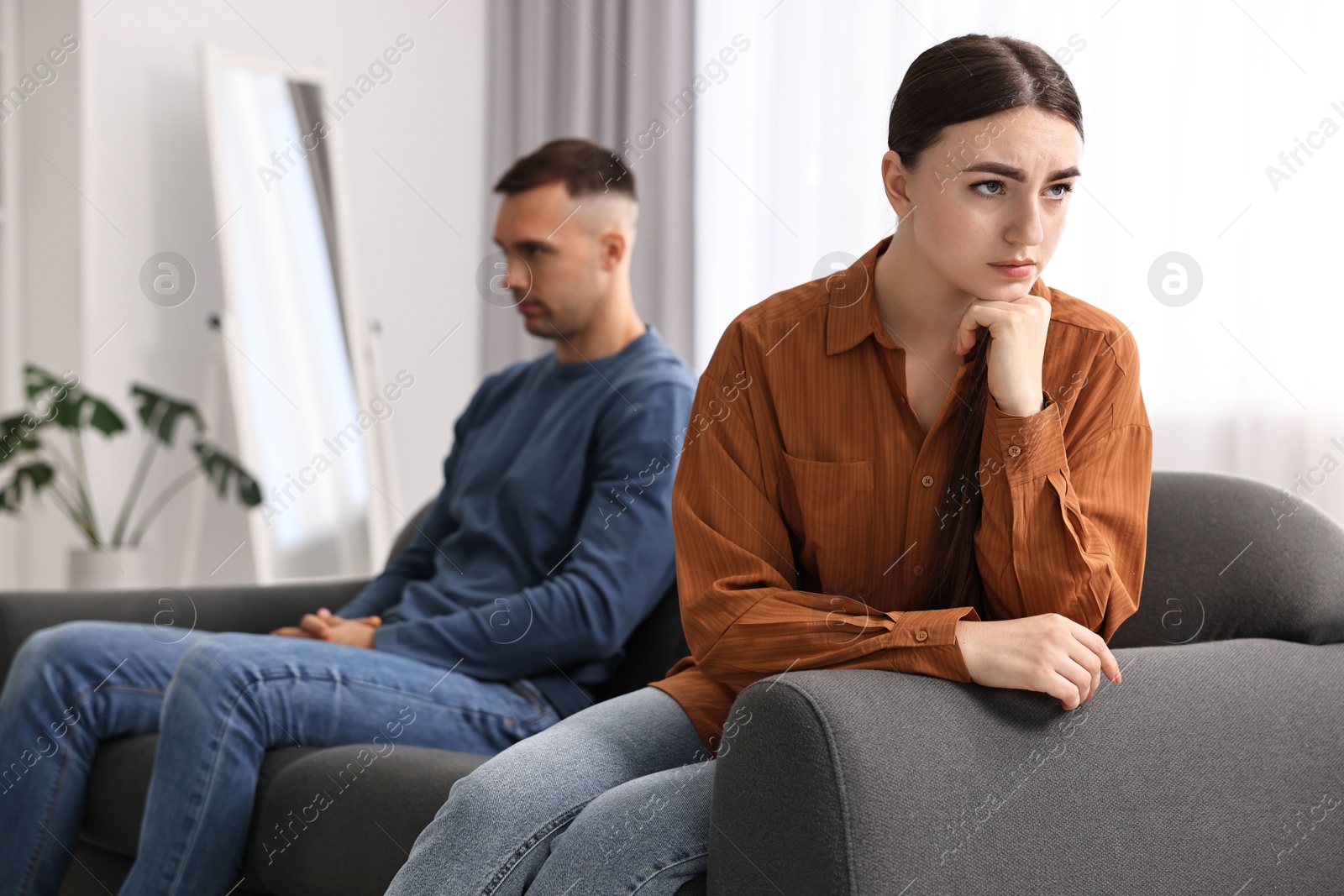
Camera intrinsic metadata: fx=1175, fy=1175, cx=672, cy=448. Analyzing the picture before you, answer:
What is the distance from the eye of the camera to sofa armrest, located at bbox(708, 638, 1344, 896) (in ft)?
2.77

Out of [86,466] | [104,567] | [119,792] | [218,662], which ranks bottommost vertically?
[104,567]

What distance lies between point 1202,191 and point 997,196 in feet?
4.96

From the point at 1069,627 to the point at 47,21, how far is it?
3.38 meters

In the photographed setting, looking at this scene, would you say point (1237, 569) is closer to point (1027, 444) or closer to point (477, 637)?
point (1027, 444)

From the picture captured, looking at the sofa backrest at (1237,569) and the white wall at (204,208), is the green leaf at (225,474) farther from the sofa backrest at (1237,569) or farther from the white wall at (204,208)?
the sofa backrest at (1237,569)

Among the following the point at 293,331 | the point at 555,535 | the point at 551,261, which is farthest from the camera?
the point at 293,331

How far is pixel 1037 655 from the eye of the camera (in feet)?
3.10

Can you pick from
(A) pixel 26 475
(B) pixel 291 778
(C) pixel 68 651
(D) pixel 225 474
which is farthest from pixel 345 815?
(A) pixel 26 475

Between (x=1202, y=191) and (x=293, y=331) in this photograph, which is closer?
(x=1202, y=191)

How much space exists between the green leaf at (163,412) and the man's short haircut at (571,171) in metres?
1.52

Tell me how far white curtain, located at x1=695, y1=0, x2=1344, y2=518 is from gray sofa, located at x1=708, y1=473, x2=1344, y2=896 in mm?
1113

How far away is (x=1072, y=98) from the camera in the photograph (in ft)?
3.57

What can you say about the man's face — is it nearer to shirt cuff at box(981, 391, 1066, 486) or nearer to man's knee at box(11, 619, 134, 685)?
man's knee at box(11, 619, 134, 685)

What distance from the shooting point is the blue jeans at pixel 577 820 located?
0.96 metres
